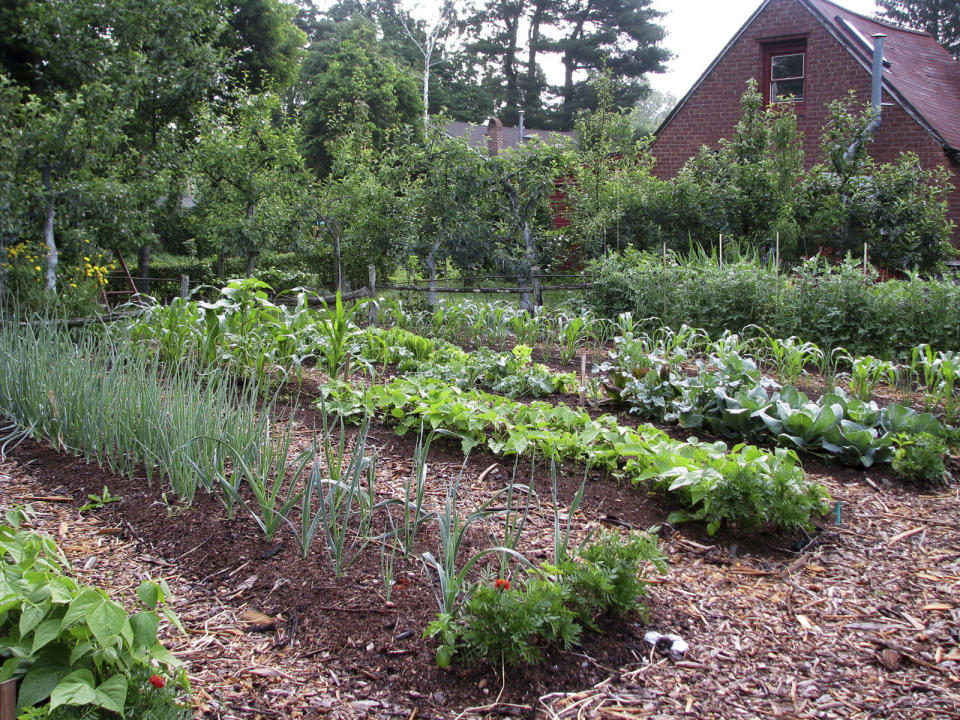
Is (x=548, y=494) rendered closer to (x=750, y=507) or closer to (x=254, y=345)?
(x=750, y=507)

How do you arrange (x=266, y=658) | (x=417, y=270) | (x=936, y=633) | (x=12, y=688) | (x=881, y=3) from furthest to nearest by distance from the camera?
(x=881, y=3) < (x=417, y=270) < (x=936, y=633) < (x=266, y=658) < (x=12, y=688)

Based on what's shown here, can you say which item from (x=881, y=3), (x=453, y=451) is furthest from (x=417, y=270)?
(x=881, y=3)

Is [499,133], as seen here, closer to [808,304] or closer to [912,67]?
[912,67]

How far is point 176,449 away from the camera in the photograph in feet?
9.32

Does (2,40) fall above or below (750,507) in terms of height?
above

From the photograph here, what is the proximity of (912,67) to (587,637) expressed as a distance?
18.6m

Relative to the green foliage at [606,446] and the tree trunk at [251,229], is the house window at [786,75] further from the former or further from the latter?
the green foliage at [606,446]

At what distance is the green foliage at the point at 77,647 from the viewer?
58.5 inches

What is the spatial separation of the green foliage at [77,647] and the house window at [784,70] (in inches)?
664

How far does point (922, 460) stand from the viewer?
11.6ft

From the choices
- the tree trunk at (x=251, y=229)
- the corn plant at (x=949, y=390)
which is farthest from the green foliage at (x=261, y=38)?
the corn plant at (x=949, y=390)

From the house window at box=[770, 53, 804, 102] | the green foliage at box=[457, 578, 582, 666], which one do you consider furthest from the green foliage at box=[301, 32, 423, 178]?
the green foliage at box=[457, 578, 582, 666]

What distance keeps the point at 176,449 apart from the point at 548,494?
1.56m

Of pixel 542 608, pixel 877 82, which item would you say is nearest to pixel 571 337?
pixel 542 608
